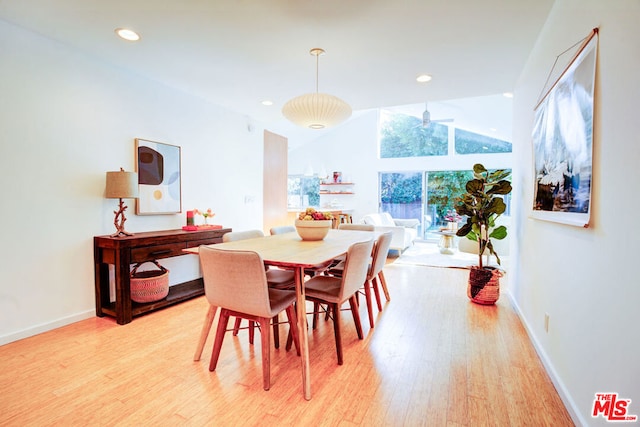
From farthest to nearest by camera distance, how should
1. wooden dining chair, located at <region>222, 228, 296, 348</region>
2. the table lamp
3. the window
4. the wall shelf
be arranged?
the wall shelf
the window
the table lamp
wooden dining chair, located at <region>222, 228, 296, 348</region>

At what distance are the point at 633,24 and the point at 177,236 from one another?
3552 millimetres

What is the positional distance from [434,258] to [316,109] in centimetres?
428

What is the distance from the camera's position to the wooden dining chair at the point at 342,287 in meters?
2.16

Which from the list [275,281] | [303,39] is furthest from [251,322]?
[303,39]

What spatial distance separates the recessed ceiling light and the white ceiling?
0.05 m

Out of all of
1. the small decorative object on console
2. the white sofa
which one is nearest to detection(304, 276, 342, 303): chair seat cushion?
the small decorative object on console

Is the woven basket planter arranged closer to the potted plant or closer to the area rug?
the potted plant

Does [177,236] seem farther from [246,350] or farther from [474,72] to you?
[474,72]

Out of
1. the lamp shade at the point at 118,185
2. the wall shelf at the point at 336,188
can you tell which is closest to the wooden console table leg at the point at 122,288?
the lamp shade at the point at 118,185

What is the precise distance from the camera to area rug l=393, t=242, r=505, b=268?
5410 mm

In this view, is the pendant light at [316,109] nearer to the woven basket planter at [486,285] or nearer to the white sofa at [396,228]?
the woven basket planter at [486,285]

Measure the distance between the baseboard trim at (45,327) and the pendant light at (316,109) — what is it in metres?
2.68

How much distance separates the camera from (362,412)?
5.48 feet

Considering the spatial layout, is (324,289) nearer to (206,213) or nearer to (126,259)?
(126,259)
